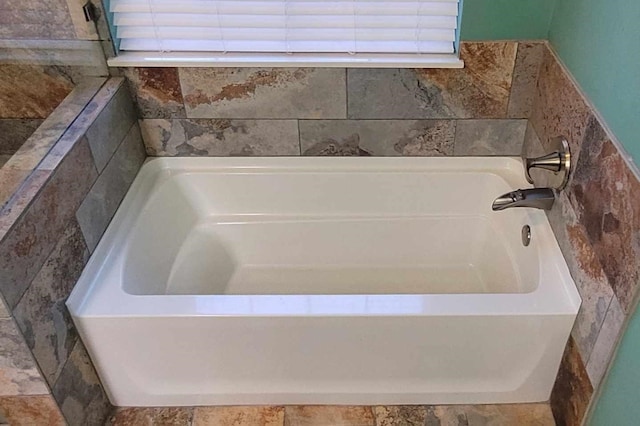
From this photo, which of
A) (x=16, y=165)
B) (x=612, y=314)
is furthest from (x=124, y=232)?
(x=612, y=314)

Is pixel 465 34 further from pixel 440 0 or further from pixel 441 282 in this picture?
pixel 441 282

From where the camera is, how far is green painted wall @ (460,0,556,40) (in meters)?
1.65

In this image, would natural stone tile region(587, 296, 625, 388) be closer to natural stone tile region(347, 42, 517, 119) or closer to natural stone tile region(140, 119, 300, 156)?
natural stone tile region(347, 42, 517, 119)

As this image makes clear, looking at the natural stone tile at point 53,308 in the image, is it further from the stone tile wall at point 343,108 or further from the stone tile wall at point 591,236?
the stone tile wall at point 591,236

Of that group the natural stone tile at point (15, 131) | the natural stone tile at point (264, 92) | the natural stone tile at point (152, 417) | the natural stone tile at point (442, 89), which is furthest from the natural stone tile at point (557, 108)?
the natural stone tile at point (15, 131)

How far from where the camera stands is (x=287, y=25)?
1.75 m

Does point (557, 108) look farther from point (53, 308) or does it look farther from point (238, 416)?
point (53, 308)

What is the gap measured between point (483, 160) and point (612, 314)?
833 millimetres

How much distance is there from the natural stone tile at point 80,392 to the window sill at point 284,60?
34.9 inches

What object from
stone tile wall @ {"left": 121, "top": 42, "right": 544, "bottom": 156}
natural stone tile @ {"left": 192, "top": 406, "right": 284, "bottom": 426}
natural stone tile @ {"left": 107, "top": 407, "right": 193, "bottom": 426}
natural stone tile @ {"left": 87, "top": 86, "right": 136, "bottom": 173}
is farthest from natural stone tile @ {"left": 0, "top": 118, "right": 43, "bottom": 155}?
natural stone tile @ {"left": 192, "top": 406, "right": 284, "bottom": 426}

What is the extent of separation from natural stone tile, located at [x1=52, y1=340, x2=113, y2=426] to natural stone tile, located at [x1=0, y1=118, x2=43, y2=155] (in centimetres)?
66

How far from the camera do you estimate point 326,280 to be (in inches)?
77.9

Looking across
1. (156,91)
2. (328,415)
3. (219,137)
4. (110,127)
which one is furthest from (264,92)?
(328,415)

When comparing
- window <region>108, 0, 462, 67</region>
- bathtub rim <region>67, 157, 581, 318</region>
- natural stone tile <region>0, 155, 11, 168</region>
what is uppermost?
window <region>108, 0, 462, 67</region>
